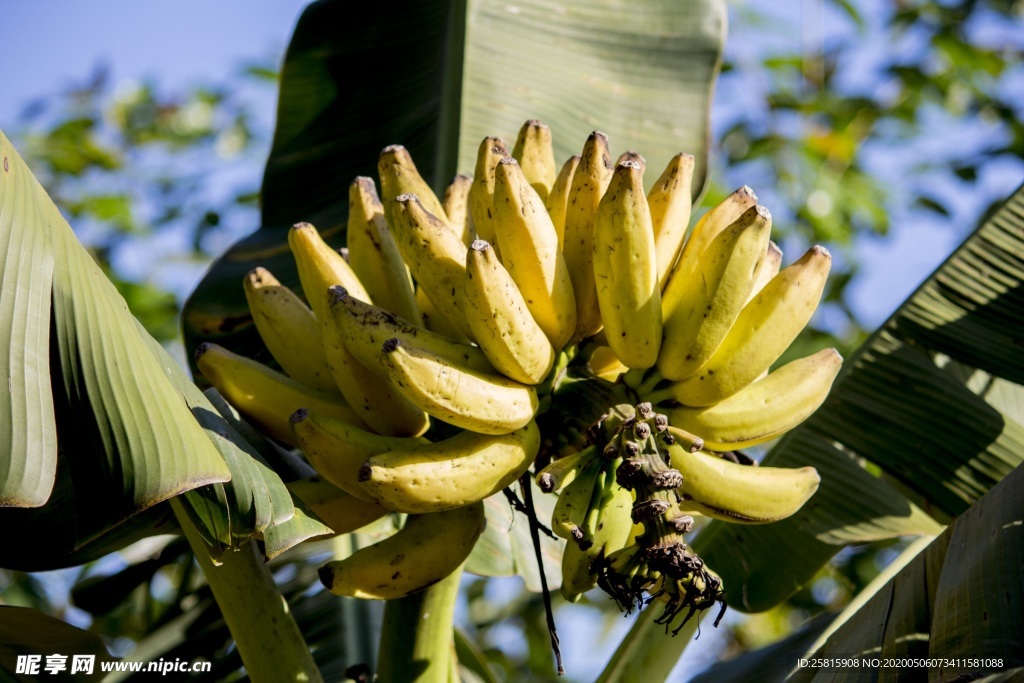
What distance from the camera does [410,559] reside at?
1.39 meters

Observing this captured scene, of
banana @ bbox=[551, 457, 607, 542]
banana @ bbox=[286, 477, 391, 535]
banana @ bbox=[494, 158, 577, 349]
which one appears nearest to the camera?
banana @ bbox=[551, 457, 607, 542]

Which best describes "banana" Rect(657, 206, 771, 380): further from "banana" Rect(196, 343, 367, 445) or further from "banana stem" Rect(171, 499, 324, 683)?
"banana stem" Rect(171, 499, 324, 683)

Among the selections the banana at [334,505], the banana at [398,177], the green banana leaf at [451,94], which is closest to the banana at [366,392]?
the banana at [334,505]

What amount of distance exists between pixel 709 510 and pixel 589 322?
1.10 feet

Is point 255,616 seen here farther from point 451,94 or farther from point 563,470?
point 451,94

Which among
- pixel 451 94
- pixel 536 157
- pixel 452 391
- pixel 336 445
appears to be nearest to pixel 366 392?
pixel 336 445

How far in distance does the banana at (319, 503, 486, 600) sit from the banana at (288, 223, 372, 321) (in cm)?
36

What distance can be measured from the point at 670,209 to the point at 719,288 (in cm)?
22

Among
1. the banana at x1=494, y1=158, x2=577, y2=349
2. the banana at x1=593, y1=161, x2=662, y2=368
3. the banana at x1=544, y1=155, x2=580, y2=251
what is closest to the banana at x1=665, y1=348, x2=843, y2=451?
the banana at x1=593, y1=161, x2=662, y2=368

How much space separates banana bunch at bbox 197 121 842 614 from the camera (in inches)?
48.4

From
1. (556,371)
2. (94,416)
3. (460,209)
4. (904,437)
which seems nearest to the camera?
(94,416)

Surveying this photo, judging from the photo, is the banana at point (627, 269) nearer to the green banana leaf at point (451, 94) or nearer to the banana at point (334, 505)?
the banana at point (334, 505)

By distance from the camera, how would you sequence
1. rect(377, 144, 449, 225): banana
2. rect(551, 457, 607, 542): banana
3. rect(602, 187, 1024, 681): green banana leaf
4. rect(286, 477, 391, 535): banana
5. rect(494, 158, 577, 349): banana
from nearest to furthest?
1. rect(551, 457, 607, 542): banana
2. rect(494, 158, 577, 349): banana
3. rect(286, 477, 391, 535): banana
4. rect(377, 144, 449, 225): banana
5. rect(602, 187, 1024, 681): green banana leaf

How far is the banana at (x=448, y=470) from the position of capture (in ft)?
3.97
